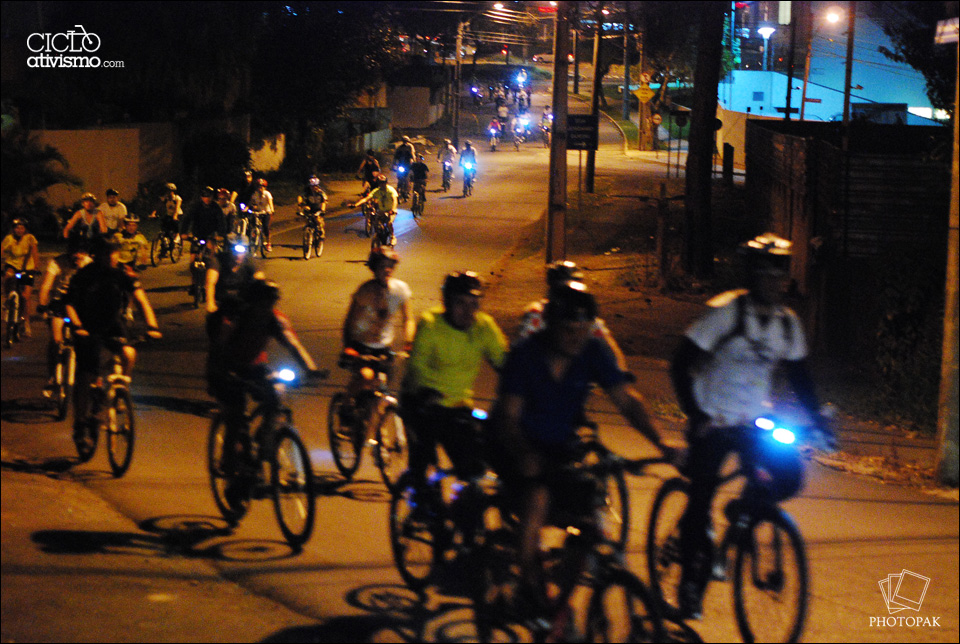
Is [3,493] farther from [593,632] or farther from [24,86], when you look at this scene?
[24,86]

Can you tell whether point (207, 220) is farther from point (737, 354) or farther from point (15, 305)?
point (737, 354)

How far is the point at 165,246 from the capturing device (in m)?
20.8

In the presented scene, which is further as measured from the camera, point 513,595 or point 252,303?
point 252,303

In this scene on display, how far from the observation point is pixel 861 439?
991 centimetres

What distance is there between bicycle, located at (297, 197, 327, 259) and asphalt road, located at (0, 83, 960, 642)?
11.0 meters

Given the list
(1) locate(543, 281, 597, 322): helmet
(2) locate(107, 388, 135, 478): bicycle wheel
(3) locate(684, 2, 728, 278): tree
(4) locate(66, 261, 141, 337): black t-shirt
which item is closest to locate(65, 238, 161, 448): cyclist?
(4) locate(66, 261, 141, 337): black t-shirt

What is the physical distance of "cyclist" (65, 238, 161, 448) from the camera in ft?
27.0

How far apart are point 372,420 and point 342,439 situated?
55 centimetres

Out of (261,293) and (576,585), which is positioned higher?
(261,293)

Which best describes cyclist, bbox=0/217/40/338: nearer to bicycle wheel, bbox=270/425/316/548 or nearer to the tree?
bicycle wheel, bbox=270/425/316/548

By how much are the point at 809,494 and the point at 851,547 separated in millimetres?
1280

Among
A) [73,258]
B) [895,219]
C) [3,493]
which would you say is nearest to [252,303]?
[3,493]

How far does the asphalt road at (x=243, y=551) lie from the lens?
18.1ft

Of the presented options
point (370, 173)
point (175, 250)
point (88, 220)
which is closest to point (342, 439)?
point (88, 220)
